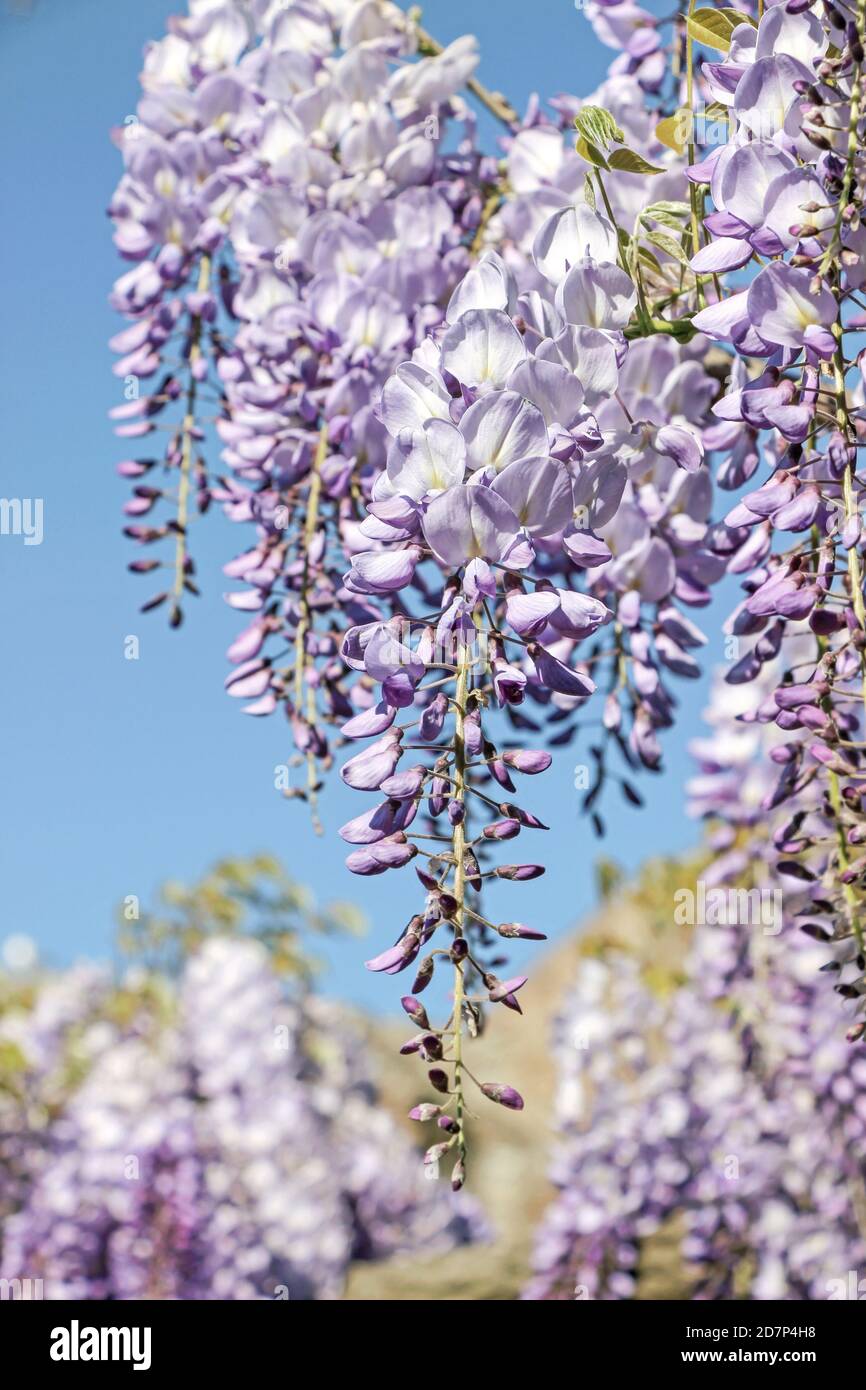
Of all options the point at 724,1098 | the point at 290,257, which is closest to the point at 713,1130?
the point at 724,1098

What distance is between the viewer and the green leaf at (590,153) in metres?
0.83

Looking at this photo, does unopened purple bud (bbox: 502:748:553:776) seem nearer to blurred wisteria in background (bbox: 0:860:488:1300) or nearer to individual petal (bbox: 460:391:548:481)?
individual petal (bbox: 460:391:548:481)

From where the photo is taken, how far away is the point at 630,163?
85 centimetres

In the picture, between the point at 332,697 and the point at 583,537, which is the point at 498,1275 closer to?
the point at 332,697

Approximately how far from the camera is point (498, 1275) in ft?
13.4

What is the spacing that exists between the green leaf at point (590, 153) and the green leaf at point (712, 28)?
4.7 inches

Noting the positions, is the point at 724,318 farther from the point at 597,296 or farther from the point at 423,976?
the point at 423,976

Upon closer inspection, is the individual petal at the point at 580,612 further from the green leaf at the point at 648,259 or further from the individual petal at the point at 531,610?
the green leaf at the point at 648,259

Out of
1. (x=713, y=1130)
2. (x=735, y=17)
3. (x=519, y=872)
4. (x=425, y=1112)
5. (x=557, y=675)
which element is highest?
(x=735, y=17)

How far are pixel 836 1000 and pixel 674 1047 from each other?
0.94m

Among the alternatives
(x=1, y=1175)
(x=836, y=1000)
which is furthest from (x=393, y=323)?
(x=1, y=1175)

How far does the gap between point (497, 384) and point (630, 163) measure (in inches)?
9.7

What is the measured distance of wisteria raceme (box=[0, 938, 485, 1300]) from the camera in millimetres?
3400

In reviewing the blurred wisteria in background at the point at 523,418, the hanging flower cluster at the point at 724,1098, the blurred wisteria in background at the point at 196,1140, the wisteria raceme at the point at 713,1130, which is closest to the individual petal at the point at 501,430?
the blurred wisteria in background at the point at 523,418
